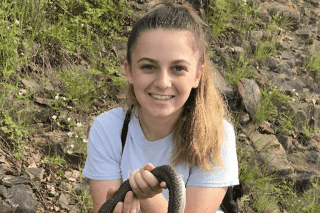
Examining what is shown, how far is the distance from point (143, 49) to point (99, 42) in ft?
8.16

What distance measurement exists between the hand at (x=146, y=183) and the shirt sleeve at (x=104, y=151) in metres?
0.66

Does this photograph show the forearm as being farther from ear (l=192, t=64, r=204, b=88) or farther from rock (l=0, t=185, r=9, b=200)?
rock (l=0, t=185, r=9, b=200)

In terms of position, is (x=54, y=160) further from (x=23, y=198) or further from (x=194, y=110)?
(x=194, y=110)

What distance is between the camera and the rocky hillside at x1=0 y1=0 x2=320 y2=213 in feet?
10.5

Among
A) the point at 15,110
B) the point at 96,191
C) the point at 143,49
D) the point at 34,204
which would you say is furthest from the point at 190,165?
the point at 15,110

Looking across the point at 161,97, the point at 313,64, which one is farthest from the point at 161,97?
the point at 313,64

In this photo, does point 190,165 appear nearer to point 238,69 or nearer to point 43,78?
point 43,78

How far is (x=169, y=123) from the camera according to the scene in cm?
240

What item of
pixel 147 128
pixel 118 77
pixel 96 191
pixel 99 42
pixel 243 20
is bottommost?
pixel 96 191

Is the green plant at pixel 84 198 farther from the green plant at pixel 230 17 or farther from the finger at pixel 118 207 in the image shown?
the green plant at pixel 230 17

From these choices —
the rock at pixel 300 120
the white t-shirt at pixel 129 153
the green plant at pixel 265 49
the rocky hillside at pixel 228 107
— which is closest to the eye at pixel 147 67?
the white t-shirt at pixel 129 153

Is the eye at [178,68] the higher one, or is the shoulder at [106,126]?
the eye at [178,68]

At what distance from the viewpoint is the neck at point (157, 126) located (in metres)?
2.38

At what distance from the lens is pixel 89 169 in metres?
2.46
